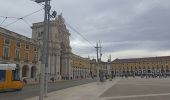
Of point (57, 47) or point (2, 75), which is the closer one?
point (2, 75)

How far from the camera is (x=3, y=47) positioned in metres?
64.2

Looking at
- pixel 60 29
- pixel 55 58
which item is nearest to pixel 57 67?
pixel 55 58

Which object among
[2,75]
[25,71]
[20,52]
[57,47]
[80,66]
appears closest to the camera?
[2,75]

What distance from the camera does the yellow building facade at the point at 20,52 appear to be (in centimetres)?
6456

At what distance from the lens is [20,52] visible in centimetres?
7288

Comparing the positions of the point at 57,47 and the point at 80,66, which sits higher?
the point at 57,47

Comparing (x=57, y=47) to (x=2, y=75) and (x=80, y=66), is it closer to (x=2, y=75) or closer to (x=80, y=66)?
(x=80, y=66)

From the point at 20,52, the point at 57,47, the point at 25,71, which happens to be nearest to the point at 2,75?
the point at 20,52

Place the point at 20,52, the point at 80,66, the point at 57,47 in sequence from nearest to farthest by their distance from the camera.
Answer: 1. the point at 20,52
2. the point at 57,47
3. the point at 80,66

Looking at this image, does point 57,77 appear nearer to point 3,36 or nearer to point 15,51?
point 15,51

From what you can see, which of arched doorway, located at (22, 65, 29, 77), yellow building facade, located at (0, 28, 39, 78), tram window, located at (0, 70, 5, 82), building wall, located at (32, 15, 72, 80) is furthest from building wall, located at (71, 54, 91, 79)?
tram window, located at (0, 70, 5, 82)

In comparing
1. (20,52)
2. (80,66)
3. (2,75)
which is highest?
(20,52)

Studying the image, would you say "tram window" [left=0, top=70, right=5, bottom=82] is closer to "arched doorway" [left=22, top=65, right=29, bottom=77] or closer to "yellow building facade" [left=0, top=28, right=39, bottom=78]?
"yellow building facade" [left=0, top=28, right=39, bottom=78]

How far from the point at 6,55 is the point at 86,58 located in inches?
4092
